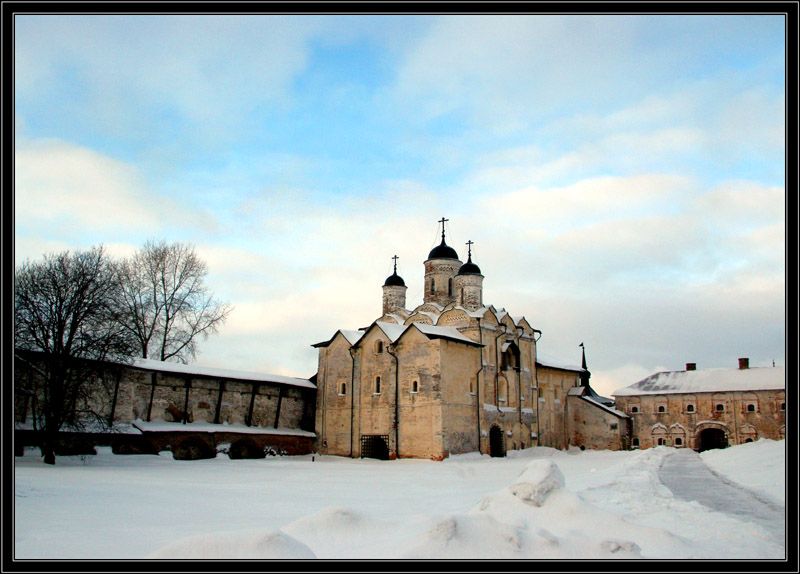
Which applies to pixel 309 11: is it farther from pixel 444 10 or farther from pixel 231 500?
pixel 231 500

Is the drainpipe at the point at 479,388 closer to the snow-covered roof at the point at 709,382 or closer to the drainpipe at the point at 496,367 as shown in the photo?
the drainpipe at the point at 496,367

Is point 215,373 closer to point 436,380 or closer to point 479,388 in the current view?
point 436,380

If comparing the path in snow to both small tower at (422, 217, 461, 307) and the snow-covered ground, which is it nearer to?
the snow-covered ground

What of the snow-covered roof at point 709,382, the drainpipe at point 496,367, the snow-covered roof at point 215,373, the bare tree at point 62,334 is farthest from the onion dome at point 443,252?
the bare tree at point 62,334

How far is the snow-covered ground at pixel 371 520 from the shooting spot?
261 inches

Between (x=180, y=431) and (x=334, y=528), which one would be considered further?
(x=180, y=431)

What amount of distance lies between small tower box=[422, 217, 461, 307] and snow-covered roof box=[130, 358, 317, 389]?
30.7 ft

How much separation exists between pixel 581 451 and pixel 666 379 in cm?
990

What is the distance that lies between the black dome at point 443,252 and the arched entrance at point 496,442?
11.3m

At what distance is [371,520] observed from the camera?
782 centimetres

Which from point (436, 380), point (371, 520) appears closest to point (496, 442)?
point (436, 380)

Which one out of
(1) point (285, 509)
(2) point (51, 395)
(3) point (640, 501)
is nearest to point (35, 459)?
(2) point (51, 395)

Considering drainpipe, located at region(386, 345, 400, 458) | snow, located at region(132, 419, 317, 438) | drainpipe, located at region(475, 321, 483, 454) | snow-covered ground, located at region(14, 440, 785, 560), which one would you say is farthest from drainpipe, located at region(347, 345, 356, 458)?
snow-covered ground, located at region(14, 440, 785, 560)

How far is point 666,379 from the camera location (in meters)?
47.2
